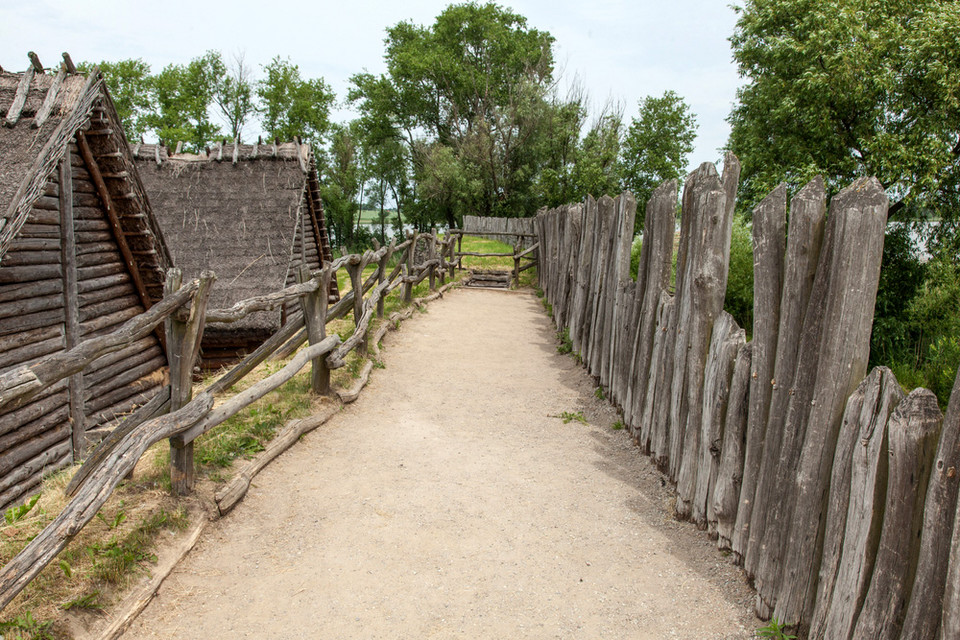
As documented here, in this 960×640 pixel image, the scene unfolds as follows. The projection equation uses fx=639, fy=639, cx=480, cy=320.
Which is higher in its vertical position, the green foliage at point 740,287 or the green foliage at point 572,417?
the green foliage at point 740,287

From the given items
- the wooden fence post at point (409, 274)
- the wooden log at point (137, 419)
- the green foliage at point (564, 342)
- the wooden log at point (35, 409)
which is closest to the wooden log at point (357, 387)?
the wooden log at point (137, 419)

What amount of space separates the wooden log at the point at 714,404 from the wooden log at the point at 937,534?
1.38 meters

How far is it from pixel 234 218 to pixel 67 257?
5380 millimetres

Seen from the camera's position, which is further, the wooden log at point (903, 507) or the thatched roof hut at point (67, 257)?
the thatched roof hut at point (67, 257)

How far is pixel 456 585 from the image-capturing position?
338 centimetres

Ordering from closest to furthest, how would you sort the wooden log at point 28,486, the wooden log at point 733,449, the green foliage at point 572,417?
the wooden log at point 733,449 → the wooden log at point 28,486 → the green foliage at point 572,417

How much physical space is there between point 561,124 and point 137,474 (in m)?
33.4

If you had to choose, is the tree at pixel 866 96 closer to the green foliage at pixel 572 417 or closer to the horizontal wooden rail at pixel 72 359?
the green foliage at pixel 572 417

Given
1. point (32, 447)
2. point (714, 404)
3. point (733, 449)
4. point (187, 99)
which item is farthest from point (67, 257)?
point (187, 99)

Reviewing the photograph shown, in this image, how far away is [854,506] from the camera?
243 cm

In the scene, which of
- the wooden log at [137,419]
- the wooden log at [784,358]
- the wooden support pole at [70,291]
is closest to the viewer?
the wooden log at [784,358]

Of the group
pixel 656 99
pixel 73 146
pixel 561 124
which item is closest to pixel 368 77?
pixel 561 124

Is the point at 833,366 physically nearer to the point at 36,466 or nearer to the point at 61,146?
the point at 61,146

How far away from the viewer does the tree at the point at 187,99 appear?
44.3 metres
